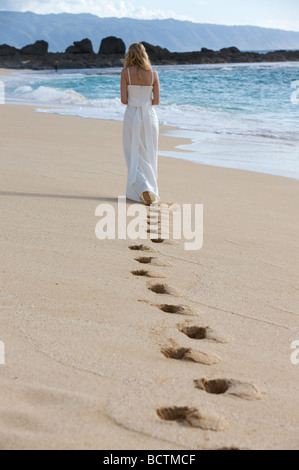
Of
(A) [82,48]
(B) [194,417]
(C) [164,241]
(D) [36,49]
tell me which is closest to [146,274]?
(C) [164,241]

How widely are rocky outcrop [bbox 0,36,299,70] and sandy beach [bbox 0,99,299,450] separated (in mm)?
73056

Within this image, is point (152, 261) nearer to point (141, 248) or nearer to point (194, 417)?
point (141, 248)

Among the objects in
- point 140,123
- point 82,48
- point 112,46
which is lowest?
point 140,123

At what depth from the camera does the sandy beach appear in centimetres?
182

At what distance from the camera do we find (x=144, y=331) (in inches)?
100

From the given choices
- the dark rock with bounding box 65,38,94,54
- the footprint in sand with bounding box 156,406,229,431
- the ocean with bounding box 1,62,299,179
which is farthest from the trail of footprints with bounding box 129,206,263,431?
the dark rock with bounding box 65,38,94,54

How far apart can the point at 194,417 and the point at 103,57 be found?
8973cm

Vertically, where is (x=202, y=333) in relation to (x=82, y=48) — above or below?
below

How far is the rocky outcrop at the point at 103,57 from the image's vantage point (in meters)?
77.0

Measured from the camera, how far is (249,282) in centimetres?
339

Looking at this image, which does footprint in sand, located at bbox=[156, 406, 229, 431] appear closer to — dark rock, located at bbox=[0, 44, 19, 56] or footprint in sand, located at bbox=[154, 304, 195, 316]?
footprint in sand, located at bbox=[154, 304, 195, 316]

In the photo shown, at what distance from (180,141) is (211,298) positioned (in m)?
7.16

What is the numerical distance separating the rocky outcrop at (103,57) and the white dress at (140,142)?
71.4 meters

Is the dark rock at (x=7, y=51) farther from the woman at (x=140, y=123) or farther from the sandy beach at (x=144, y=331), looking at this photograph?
the sandy beach at (x=144, y=331)
